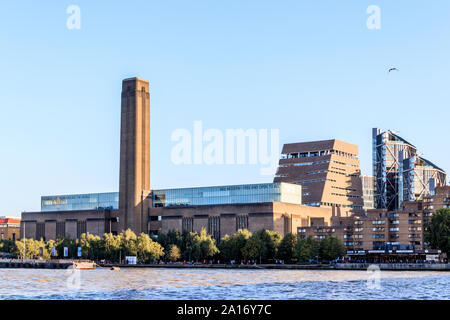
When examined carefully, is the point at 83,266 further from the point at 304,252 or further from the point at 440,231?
the point at 440,231

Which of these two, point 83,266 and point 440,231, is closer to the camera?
Answer: point 440,231

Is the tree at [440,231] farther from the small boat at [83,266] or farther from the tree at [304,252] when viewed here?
Answer: the small boat at [83,266]

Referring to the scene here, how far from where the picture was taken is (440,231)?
605 feet

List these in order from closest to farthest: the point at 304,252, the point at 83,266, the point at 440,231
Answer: the point at 440,231, the point at 83,266, the point at 304,252

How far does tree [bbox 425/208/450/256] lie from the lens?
184 meters

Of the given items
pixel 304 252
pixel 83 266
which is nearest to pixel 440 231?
pixel 304 252

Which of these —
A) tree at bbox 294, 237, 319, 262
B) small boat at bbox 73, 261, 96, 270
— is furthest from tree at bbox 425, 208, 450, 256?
small boat at bbox 73, 261, 96, 270

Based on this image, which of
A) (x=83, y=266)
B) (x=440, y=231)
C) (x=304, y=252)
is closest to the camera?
(x=440, y=231)

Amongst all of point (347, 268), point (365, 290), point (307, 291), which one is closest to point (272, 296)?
point (307, 291)
